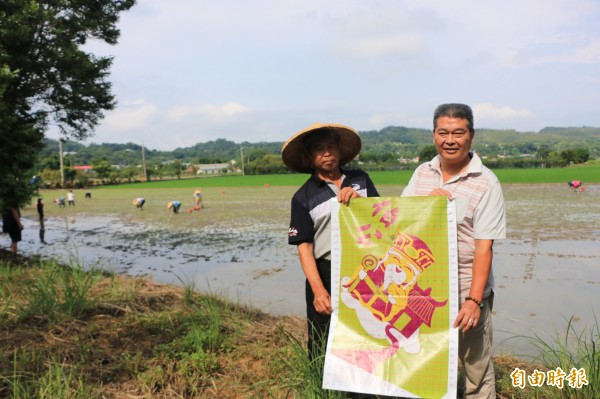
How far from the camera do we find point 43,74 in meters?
7.81

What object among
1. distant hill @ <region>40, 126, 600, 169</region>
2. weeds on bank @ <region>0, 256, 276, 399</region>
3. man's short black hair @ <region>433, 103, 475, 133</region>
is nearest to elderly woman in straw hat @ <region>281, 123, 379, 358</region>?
man's short black hair @ <region>433, 103, 475, 133</region>

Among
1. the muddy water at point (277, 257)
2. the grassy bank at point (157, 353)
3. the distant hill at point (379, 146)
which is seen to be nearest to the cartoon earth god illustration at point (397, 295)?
the grassy bank at point (157, 353)

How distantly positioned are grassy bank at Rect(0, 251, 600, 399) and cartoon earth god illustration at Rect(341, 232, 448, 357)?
Answer: 0.45m

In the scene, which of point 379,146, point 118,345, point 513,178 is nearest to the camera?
point 118,345

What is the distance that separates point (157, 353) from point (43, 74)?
7081 millimetres

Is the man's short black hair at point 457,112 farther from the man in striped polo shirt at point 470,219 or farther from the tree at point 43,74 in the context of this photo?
the tree at point 43,74

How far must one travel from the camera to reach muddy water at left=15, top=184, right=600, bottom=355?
185 inches

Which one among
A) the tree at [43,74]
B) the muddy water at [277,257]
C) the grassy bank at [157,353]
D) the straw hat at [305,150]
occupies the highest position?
the tree at [43,74]

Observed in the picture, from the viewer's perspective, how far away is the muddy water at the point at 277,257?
4.70 metres

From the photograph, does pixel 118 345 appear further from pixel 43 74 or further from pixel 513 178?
pixel 513 178

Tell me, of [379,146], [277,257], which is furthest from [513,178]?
[379,146]

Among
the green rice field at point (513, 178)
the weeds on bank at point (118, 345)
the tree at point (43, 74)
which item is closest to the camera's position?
the weeds on bank at point (118, 345)

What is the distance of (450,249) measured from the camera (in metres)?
1.74

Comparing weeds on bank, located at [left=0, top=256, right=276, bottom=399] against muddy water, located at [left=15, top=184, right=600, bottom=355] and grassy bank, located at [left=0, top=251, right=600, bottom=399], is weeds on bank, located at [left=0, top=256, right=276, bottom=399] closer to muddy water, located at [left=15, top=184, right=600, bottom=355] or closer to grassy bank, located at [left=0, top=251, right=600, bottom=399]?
grassy bank, located at [left=0, top=251, right=600, bottom=399]
